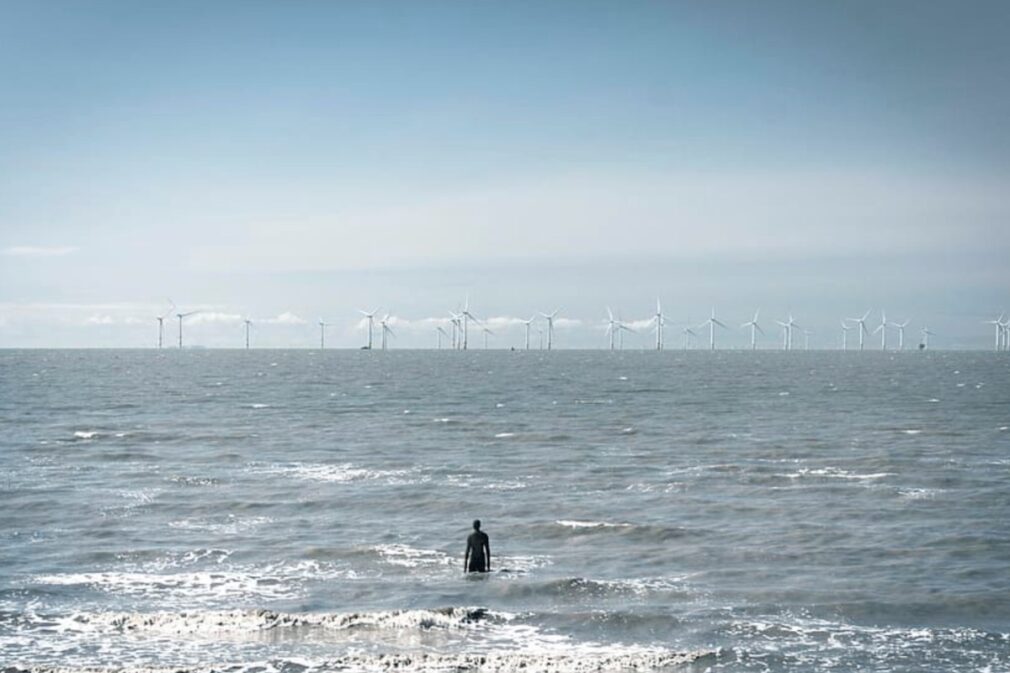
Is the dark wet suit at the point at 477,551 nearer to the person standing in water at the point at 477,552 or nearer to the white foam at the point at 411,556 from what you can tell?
the person standing in water at the point at 477,552

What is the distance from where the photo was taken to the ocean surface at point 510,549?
95.9 ft

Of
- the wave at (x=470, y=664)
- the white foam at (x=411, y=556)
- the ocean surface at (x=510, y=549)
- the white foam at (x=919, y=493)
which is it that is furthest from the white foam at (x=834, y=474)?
the wave at (x=470, y=664)

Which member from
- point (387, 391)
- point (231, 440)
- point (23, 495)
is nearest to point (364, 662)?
point (23, 495)

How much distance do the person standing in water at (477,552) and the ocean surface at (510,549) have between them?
2.12 ft

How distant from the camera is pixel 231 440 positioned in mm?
81375

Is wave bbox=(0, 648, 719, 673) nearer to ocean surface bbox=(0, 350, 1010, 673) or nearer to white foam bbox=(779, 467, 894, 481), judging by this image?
ocean surface bbox=(0, 350, 1010, 673)

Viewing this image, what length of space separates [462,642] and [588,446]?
4633cm

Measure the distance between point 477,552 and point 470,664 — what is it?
8874 millimetres

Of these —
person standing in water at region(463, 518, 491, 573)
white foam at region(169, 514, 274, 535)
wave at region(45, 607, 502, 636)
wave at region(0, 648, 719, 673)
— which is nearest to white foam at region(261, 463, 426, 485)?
white foam at region(169, 514, 274, 535)

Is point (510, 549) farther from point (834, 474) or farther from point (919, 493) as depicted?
point (834, 474)

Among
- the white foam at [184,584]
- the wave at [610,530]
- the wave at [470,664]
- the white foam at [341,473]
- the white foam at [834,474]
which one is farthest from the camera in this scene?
the white foam at [341,473]

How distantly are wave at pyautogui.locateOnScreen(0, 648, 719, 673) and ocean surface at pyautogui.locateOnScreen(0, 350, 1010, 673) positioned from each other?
8cm

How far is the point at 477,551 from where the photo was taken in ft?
120

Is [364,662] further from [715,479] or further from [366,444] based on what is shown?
[366,444]
